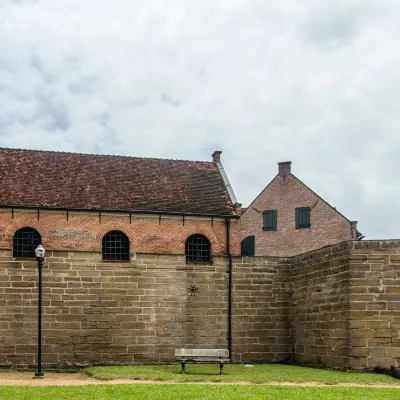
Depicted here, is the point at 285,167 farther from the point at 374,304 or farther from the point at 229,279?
the point at 374,304

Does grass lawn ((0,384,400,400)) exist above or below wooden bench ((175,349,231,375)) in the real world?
below

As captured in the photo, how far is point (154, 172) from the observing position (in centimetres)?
2747

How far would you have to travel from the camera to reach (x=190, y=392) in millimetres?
14164

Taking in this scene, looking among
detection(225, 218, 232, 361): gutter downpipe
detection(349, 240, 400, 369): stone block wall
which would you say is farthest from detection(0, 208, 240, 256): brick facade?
detection(349, 240, 400, 369): stone block wall

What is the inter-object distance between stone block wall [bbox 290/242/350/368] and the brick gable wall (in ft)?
47.8

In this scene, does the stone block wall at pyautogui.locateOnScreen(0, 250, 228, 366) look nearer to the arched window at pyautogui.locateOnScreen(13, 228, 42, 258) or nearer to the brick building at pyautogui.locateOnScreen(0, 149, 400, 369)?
the brick building at pyautogui.locateOnScreen(0, 149, 400, 369)

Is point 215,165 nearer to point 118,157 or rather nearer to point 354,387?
point 118,157

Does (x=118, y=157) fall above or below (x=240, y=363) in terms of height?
above

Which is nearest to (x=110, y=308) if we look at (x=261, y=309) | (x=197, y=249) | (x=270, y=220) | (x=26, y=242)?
(x=26, y=242)

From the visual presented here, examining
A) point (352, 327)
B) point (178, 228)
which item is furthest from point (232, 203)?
point (352, 327)

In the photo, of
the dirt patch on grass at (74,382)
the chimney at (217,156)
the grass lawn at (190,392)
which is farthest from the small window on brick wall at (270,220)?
the grass lawn at (190,392)

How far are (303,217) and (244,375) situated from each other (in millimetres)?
22507

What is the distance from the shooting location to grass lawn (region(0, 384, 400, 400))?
1350 cm

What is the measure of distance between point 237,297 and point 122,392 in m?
11.3
